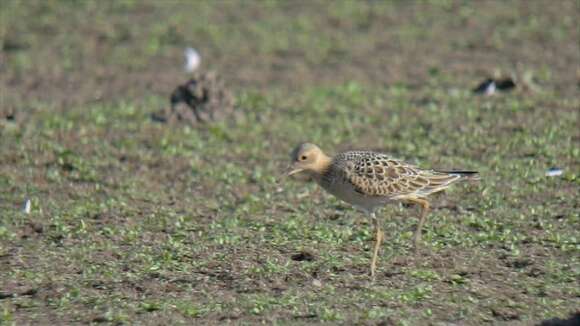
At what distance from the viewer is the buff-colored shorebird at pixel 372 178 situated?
9.32 meters

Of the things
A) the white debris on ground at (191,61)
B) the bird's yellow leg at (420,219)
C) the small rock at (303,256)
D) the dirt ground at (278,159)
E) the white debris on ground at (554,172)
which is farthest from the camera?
the white debris on ground at (191,61)

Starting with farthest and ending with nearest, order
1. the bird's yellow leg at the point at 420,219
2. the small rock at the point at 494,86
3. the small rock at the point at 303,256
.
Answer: the small rock at the point at 494,86
the bird's yellow leg at the point at 420,219
the small rock at the point at 303,256

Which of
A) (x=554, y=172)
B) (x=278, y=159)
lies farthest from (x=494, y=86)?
(x=278, y=159)

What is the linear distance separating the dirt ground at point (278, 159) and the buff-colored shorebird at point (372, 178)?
41cm

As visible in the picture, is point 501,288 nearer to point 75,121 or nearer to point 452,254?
point 452,254

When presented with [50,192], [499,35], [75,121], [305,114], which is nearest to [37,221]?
[50,192]

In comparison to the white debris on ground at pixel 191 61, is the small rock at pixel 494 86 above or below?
below

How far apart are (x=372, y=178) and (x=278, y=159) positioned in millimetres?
3335

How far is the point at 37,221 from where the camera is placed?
1052cm

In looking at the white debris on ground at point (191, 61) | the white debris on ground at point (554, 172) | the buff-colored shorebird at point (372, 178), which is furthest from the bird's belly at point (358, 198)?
the white debris on ground at point (191, 61)

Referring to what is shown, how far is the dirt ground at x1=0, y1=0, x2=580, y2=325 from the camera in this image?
845 centimetres

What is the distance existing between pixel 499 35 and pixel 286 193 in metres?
6.78

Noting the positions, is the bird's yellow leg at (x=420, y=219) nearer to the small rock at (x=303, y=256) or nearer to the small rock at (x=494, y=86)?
the small rock at (x=303, y=256)

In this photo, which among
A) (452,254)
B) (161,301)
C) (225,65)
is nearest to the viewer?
(161,301)
